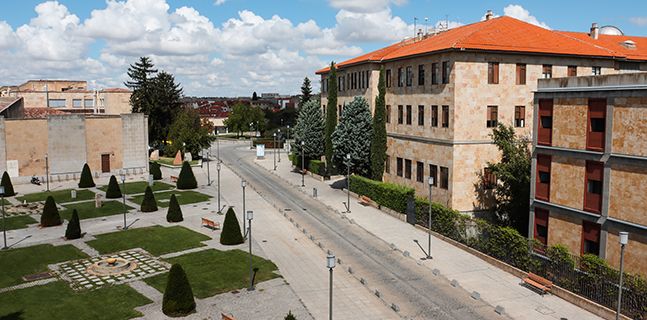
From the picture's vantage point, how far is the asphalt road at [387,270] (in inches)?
907

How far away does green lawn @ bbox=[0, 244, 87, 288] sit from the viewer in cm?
2768

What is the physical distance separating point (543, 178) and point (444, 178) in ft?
36.3

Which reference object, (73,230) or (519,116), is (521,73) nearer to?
(519,116)

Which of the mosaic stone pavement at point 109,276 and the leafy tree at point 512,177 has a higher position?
the leafy tree at point 512,177

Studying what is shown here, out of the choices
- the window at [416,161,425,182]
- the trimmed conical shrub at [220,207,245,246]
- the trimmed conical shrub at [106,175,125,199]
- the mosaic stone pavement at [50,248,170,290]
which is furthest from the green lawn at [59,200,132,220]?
the window at [416,161,425,182]

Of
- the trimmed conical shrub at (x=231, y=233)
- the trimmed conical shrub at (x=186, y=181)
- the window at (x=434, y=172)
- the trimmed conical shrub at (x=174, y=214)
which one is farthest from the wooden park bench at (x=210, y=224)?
the window at (x=434, y=172)

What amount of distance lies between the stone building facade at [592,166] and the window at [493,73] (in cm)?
981

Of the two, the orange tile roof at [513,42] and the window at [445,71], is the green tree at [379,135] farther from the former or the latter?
the window at [445,71]

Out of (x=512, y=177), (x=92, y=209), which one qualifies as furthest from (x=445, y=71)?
(x=92, y=209)

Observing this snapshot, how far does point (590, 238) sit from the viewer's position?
2730cm

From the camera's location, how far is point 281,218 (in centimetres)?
4028

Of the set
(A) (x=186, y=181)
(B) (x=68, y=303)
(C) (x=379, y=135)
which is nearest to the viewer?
(B) (x=68, y=303)

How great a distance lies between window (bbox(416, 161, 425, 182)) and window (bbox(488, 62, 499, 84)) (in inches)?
334

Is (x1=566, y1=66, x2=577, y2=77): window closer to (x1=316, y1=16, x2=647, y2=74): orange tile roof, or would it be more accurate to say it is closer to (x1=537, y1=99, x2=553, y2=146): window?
(x1=316, y1=16, x2=647, y2=74): orange tile roof
